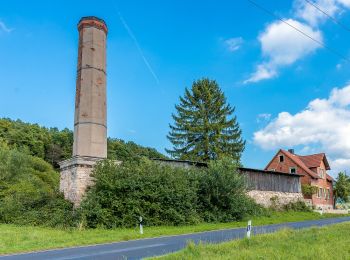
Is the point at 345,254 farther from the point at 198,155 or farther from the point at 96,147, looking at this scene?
the point at 198,155

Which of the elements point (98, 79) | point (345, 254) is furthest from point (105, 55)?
point (345, 254)

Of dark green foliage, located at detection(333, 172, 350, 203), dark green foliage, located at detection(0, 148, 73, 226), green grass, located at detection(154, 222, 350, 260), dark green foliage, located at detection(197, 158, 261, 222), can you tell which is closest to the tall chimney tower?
dark green foliage, located at detection(0, 148, 73, 226)

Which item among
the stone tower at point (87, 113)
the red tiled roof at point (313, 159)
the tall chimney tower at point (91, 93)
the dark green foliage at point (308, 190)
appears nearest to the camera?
the stone tower at point (87, 113)

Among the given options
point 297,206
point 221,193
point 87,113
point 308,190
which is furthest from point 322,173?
point 87,113

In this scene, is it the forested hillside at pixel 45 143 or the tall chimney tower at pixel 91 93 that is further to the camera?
the forested hillside at pixel 45 143

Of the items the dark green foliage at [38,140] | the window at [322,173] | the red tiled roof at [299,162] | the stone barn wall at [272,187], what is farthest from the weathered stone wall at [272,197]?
the dark green foliage at [38,140]

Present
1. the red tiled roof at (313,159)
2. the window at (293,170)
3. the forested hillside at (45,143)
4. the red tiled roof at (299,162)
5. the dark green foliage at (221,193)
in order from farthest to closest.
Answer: the forested hillside at (45,143), the red tiled roof at (313,159), the window at (293,170), the red tiled roof at (299,162), the dark green foliage at (221,193)

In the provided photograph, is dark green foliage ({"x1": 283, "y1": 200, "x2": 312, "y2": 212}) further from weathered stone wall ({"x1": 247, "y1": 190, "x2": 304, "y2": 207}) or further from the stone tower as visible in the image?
the stone tower

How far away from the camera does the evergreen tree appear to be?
50844 mm

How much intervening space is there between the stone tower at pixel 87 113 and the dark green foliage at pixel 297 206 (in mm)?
24907

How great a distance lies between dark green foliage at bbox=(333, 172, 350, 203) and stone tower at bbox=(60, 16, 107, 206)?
1991 inches

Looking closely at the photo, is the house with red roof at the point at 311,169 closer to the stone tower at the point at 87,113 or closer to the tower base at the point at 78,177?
the stone tower at the point at 87,113

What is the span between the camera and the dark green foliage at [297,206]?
1646 inches

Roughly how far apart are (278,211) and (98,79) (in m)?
24.4
